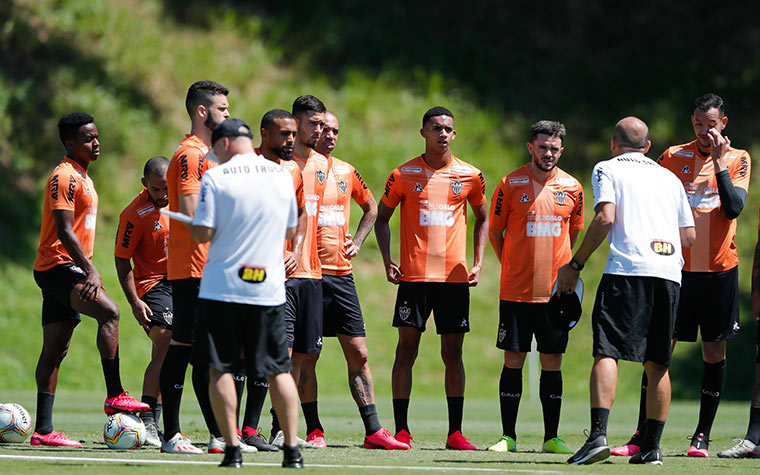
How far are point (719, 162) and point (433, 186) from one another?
106 inches

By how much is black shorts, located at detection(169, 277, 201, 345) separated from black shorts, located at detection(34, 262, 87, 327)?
4.00ft

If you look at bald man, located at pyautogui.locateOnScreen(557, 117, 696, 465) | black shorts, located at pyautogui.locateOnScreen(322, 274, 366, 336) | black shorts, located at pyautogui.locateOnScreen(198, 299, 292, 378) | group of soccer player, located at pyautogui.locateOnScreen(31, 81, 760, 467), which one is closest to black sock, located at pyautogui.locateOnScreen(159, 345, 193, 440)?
group of soccer player, located at pyautogui.locateOnScreen(31, 81, 760, 467)

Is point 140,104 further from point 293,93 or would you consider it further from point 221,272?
point 221,272

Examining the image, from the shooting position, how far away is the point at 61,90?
23.9 m

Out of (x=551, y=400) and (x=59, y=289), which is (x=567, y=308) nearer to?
(x=551, y=400)

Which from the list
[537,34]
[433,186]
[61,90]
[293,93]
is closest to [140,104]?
[61,90]

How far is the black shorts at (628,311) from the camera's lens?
845cm

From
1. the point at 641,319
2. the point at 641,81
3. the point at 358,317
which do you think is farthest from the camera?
the point at 641,81

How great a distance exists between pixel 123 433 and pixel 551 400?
385 centimetres

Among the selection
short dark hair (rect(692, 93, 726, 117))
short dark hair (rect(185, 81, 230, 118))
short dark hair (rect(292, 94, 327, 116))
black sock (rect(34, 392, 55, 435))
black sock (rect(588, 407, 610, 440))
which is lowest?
black sock (rect(34, 392, 55, 435))

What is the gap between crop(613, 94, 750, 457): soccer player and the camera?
32.6 feet

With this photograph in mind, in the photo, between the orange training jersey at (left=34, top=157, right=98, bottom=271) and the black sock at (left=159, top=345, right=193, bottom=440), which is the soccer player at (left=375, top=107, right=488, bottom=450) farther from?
the orange training jersey at (left=34, top=157, right=98, bottom=271)

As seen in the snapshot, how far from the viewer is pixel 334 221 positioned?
10.5m

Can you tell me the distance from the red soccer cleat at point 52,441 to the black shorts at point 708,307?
5.51 metres
